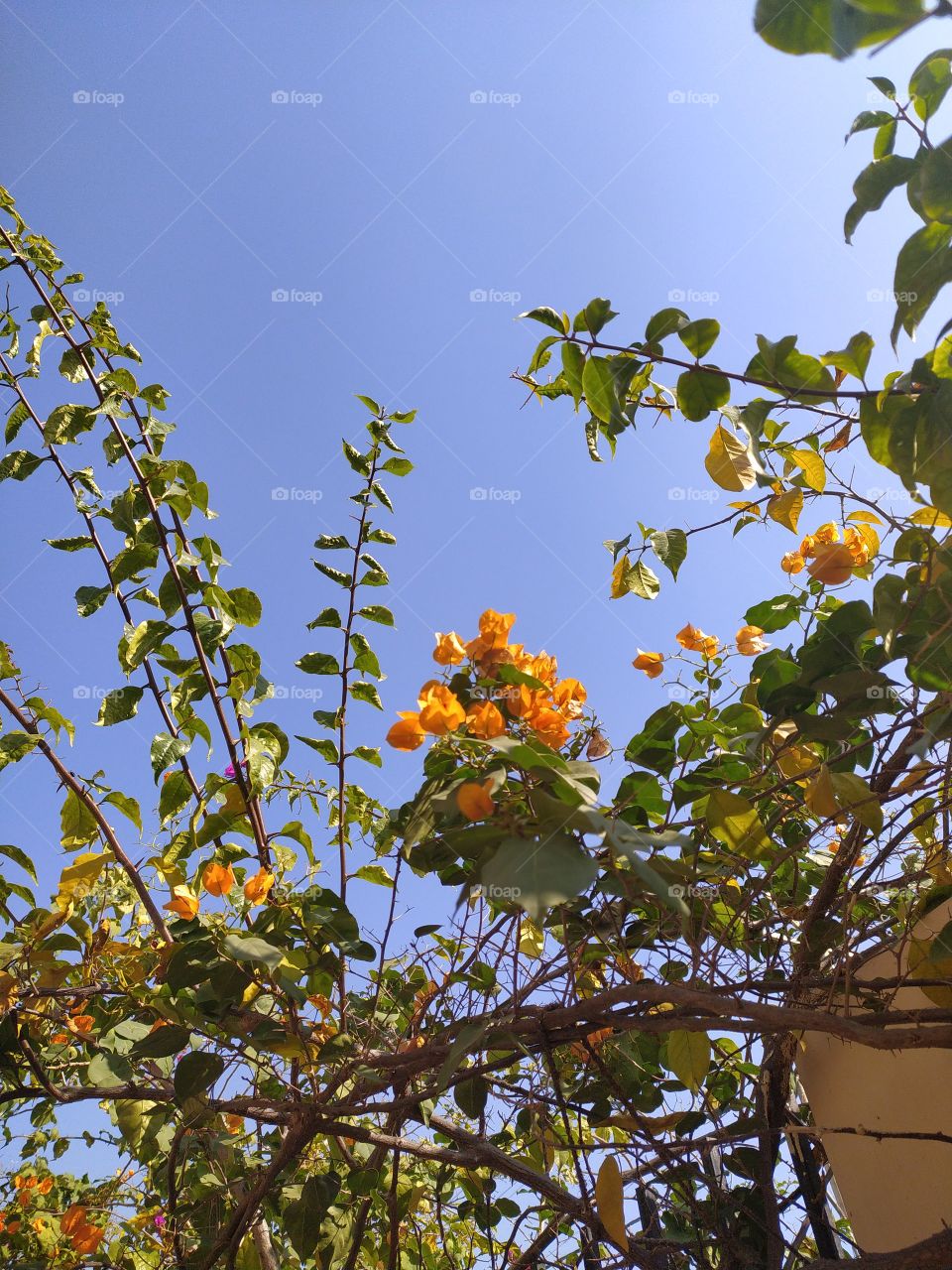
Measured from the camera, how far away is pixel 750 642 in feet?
4.17

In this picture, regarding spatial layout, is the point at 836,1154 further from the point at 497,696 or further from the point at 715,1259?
the point at 497,696

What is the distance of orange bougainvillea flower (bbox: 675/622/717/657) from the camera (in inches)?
51.8

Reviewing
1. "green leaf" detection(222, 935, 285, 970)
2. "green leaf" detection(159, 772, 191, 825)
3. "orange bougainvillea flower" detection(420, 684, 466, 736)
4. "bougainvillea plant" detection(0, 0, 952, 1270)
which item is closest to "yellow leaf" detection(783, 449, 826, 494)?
"bougainvillea plant" detection(0, 0, 952, 1270)

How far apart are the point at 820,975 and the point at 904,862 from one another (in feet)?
0.82

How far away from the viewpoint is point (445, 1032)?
104 centimetres

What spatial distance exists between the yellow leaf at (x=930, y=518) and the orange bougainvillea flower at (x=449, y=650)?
1.62ft

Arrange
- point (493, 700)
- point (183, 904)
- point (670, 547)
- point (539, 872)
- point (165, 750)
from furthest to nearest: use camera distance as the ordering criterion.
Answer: point (165, 750) → point (670, 547) → point (183, 904) → point (493, 700) → point (539, 872)

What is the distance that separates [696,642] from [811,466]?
1.09 feet

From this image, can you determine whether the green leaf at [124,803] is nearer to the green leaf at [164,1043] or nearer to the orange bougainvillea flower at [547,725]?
the green leaf at [164,1043]

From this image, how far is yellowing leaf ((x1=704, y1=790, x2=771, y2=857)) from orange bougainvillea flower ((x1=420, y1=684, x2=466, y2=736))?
0.29m

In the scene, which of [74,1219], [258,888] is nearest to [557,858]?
[258,888]

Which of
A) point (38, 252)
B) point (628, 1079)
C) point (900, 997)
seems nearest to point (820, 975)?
point (900, 997)

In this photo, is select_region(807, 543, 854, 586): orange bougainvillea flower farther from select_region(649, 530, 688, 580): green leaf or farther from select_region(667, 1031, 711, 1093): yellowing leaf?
select_region(667, 1031, 711, 1093): yellowing leaf

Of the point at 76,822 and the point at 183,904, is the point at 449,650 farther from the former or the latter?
the point at 76,822
